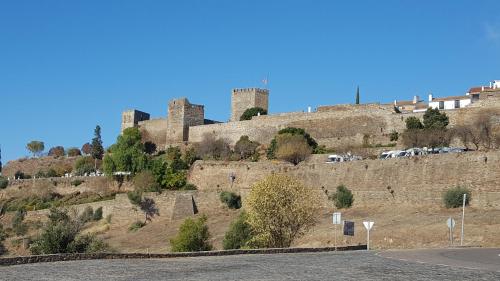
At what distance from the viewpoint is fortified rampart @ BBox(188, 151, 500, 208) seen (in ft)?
116

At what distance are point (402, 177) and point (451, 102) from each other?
2969 cm

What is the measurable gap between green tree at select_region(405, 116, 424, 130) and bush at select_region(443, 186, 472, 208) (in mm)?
20275

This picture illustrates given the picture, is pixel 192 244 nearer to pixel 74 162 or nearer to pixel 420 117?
pixel 420 117

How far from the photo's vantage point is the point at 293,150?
188 ft

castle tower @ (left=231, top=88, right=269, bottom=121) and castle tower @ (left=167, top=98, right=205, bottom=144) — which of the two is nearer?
castle tower @ (left=167, top=98, right=205, bottom=144)

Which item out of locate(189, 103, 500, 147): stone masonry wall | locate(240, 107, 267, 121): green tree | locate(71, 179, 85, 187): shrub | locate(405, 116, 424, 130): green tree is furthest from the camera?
locate(240, 107, 267, 121): green tree

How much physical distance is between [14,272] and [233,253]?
26.6ft

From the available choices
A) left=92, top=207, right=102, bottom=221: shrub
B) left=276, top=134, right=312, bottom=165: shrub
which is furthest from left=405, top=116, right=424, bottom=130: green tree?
left=92, top=207, right=102, bottom=221: shrub

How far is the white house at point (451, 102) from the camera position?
217 ft

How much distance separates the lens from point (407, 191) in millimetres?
39094

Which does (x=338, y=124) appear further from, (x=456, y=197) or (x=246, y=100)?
(x=456, y=197)

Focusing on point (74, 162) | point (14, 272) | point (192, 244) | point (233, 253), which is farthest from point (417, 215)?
point (74, 162)

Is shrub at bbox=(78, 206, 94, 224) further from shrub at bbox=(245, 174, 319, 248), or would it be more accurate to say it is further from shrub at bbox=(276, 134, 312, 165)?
shrub at bbox=(245, 174, 319, 248)

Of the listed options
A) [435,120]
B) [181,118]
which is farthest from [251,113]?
[435,120]
